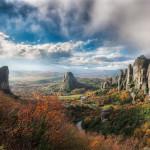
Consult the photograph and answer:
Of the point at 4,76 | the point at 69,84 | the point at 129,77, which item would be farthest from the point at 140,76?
the point at 69,84

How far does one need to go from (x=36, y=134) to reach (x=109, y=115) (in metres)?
38.6

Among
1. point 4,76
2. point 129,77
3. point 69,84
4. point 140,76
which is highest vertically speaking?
point 4,76

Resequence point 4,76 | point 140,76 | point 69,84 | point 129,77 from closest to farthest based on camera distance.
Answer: point 4,76, point 140,76, point 129,77, point 69,84

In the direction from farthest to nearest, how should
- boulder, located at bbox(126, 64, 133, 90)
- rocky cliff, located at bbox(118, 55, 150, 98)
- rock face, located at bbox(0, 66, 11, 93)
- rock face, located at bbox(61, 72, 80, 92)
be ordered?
rock face, located at bbox(61, 72, 80, 92) → boulder, located at bbox(126, 64, 133, 90) → rocky cliff, located at bbox(118, 55, 150, 98) → rock face, located at bbox(0, 66, 11, 93)

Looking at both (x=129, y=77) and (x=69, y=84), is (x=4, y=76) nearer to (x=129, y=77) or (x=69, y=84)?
(x=129, y=77)

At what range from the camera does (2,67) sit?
5269 cm

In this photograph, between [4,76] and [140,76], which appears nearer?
[4,76]

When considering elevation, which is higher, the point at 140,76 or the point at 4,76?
the point at 4,76

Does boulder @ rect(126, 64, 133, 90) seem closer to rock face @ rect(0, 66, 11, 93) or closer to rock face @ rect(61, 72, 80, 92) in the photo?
rock face @ rect(61, 72, 80, 92)

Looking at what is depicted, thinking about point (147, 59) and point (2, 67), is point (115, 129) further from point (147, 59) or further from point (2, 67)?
point (147, 59)

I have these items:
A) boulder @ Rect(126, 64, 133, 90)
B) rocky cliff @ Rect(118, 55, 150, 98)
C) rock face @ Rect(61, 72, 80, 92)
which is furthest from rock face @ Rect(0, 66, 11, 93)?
rock face @ Rect(61, 72, 80, 92)

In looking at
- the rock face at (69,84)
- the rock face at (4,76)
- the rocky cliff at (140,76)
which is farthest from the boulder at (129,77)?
the rock face at (4,76)

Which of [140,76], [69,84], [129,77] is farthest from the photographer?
[69,84]

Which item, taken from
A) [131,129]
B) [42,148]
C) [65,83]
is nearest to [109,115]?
[131,129]
